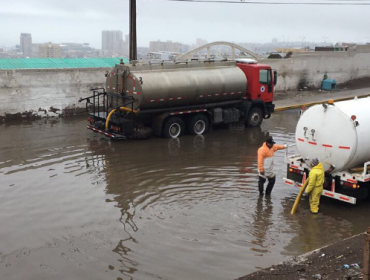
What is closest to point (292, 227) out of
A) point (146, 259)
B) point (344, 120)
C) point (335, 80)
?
point (344, 120)

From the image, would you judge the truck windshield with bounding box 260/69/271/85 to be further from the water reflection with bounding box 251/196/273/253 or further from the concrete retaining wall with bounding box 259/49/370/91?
the water reflection with bounding box 251/196/273/253

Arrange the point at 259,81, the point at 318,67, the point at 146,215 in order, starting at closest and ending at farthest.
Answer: the point at 146,215 → the point at 259,81 → the point at 318,67

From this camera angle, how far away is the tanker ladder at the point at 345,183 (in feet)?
33.1

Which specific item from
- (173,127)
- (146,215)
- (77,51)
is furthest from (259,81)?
(77,51)

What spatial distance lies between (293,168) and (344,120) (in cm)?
179

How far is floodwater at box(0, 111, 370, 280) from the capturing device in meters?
7.81

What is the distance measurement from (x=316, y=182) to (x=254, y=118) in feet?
32.8

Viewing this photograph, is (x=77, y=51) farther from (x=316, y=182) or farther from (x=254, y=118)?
(x=316, y=182)

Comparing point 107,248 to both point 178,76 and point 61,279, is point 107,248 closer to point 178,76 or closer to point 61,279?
point 61,279

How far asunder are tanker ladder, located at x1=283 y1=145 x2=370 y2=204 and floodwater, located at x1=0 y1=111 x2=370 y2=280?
382 mm

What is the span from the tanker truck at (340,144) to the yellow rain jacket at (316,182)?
0.39 m

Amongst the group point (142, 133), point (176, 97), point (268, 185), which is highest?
point (176, 97)

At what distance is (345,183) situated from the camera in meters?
10.2

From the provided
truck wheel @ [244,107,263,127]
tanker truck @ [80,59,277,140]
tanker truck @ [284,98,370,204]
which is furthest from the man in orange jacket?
truck wheel @ [244,107,263,127]
